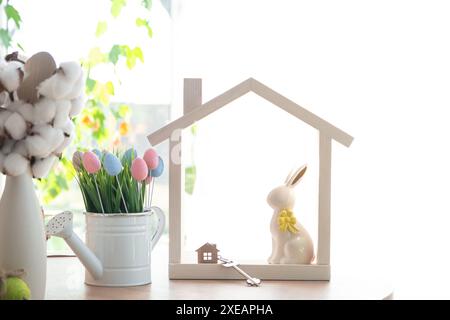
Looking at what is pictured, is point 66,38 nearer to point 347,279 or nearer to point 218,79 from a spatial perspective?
point 218,79

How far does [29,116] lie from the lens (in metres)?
1.19

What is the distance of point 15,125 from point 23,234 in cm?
18

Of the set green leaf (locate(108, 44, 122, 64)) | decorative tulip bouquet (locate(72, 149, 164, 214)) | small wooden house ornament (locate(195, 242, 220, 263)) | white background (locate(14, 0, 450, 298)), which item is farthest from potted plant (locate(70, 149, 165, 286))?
green leaf (locate(108, 44, 122, 64))

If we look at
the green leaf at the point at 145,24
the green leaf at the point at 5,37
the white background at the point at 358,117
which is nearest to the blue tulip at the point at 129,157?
the white background at the point at 358,117

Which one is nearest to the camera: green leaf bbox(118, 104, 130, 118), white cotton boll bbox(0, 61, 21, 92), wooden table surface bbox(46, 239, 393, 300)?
white cotton boll bbox(0, 61, 21, 92)

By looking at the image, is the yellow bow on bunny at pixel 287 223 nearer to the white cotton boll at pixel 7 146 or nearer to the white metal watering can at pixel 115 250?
the white metal watering can at pixel 115 250

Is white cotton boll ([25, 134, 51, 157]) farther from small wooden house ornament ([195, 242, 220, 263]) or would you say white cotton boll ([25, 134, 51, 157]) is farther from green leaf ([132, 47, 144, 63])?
green leaf ([132, 47, 144, 63])

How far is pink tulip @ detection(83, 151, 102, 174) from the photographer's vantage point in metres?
1.38

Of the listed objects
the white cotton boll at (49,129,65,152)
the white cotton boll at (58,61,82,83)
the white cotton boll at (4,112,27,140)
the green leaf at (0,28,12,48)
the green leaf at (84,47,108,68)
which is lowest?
the white cotton boll at (49,129,65,152)

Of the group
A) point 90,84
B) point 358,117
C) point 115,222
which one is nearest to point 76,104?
point 115,222

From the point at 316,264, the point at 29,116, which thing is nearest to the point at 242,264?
the point at 316,264

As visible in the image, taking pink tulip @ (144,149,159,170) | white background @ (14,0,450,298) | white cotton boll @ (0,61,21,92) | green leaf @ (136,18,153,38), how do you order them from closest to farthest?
white cotton boll @ (0,61,21,92)
pink tulip @ (144,149,159,170)
white background @ (14,0,450,298)
green leaf @ (136,18,153,38)

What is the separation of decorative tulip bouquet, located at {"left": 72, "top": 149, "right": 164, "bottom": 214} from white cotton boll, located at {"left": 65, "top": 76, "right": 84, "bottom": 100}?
19 cm
